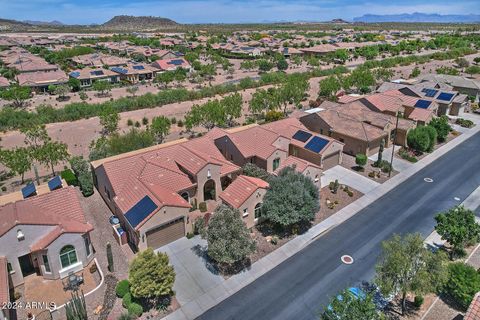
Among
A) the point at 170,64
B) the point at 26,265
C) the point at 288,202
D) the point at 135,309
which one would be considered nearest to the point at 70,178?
the point at 26,265

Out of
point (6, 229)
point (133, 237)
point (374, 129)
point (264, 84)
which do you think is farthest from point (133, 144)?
point (264, 84)

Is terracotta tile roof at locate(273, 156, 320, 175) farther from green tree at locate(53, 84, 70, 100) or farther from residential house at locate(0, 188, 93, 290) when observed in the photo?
green tree at locate(53, 84, 70, 100)

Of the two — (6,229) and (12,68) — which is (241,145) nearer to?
(6,229)

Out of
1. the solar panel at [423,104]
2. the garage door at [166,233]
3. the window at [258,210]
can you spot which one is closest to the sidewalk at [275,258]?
the window at [258,210]

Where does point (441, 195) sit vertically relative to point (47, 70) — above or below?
below

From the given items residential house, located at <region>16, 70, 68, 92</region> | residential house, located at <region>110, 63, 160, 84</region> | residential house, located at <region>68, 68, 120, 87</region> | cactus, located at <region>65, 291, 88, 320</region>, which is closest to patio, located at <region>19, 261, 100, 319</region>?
cactus, located at <region>65, 291, 88, 320</region>

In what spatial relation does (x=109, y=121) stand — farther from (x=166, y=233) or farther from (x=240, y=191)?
(x=240, y=191)

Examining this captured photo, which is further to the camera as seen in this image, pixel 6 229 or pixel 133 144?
pixel 133 144
